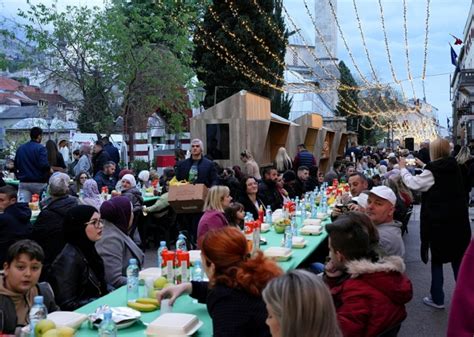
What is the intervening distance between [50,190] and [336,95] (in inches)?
2015

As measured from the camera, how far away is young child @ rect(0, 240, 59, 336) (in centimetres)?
352

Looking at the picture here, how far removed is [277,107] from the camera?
94.6 ft

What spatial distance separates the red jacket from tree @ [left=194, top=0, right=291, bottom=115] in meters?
20.5

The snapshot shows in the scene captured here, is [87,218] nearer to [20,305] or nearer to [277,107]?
[20,305]

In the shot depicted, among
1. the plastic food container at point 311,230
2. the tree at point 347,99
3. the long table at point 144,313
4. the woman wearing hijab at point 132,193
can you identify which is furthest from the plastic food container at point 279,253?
the tree at point 347,99

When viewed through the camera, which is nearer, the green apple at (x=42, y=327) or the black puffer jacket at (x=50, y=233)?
the green apple at (x=42, y=327)

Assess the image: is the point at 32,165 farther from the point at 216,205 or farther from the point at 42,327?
the point at 42,327

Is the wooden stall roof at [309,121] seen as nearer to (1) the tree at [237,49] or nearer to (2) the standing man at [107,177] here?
(1) the tree at [237,49]

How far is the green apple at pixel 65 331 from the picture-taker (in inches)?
117

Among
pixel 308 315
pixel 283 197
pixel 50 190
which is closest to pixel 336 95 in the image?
pixel 283 197

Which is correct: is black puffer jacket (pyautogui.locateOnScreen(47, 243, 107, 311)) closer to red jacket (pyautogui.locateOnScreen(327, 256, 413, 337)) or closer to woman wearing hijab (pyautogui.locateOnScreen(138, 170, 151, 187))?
red jacket (pyautogui.locateOnScreen(327, 256, 413, 337))

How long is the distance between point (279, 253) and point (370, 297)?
6.89ft

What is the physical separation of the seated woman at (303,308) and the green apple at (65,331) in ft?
4.76

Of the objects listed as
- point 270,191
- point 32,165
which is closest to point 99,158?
point 32,165
